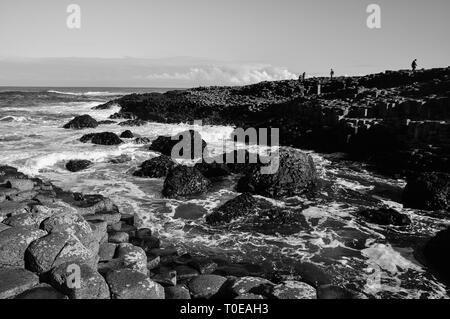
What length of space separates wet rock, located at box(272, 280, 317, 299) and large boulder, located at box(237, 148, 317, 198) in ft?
24.3

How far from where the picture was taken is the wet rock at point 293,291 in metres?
6.43

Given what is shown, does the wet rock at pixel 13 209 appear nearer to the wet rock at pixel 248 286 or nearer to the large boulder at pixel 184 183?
the wet rock at pixel 248 286

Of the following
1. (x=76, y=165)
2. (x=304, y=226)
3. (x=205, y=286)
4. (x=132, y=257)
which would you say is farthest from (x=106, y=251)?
(x=76, y=165)

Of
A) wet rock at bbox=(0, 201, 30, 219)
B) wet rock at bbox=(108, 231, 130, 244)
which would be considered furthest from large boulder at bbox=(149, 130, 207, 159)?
wet rock at bbox=(0, 201, 30, 219)

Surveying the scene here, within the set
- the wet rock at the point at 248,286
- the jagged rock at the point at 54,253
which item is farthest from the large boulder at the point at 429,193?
the jagged rock at the point at 54,253

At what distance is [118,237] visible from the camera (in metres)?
8.85

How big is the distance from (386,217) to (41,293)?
9916 mm

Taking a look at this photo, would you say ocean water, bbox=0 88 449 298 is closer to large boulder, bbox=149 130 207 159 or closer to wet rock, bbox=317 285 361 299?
large boulder, bbox=149 130 207 159

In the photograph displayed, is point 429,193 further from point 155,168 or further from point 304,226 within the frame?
point 155,168

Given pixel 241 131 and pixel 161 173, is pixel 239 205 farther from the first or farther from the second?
pixel 241 131

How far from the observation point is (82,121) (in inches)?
1147

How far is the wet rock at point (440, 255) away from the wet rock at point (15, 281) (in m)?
8.51

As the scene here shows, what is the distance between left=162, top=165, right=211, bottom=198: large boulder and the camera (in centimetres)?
1388
